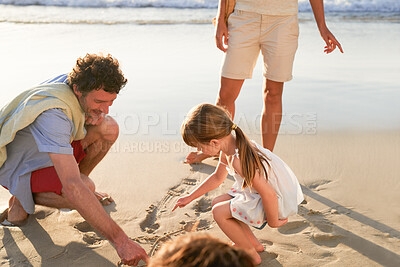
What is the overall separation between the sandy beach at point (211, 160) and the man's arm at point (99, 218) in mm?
225

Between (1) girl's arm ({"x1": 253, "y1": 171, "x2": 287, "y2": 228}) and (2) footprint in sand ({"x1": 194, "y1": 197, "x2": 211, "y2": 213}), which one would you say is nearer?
(1) girl's arm ({"x1": 253, "y1": 171, "x2": 287, "y2": 228})

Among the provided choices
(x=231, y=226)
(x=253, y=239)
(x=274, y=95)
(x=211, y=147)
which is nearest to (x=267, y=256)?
(x=253, y=239)

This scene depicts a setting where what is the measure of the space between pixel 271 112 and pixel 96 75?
1.32m

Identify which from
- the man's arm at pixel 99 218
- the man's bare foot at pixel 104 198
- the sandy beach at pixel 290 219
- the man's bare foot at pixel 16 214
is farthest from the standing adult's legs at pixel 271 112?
the man's bare foot at pixel 16 214

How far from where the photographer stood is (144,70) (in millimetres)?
5371

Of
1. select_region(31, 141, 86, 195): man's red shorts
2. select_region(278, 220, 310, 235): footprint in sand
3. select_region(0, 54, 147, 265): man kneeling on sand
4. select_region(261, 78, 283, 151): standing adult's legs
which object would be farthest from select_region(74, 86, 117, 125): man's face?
select_region(278, 220, 310, 235): footprint in sand

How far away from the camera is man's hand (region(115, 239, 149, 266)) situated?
224 centimetres

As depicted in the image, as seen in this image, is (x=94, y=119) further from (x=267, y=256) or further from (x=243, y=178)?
(x=267, y=256)

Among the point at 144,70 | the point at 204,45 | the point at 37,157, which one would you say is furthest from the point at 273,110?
the point at 204,45

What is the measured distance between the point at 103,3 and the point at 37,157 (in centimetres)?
802

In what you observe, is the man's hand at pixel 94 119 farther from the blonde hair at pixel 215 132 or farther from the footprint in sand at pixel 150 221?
the blonde hair at pixel 215 132

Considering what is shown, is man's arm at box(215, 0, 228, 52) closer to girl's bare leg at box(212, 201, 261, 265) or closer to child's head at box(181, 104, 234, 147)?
child's head at box(181, 104, 234, 147)

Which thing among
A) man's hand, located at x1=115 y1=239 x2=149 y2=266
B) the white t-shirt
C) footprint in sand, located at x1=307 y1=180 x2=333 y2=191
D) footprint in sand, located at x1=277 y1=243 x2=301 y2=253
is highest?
the white t-shirt

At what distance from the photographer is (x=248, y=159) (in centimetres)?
229
